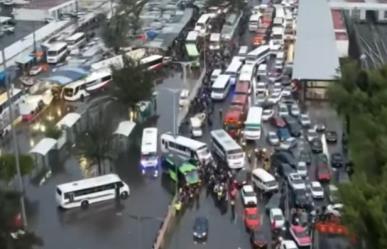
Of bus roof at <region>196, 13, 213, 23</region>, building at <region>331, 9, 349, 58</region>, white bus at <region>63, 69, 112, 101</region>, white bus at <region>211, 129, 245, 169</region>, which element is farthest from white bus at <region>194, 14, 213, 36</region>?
white bus at <region>211, 129, 245, 169</region>

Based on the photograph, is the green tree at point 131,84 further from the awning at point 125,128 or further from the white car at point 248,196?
the white car at point 248,196

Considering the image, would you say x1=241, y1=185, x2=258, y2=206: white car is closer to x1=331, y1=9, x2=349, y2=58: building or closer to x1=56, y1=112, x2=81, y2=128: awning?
x1=56, y1=112, x2=81, y2=128: awning

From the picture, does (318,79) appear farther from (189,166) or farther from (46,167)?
(46,167)

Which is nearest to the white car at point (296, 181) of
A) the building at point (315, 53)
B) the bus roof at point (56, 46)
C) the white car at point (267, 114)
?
the white car at point (267, 114)

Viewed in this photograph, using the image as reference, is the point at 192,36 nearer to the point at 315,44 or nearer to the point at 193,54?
the point at 193,54

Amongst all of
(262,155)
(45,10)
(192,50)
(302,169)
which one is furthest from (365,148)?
(45,10)

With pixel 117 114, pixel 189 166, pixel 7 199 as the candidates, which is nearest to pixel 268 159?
pixel 189 166
